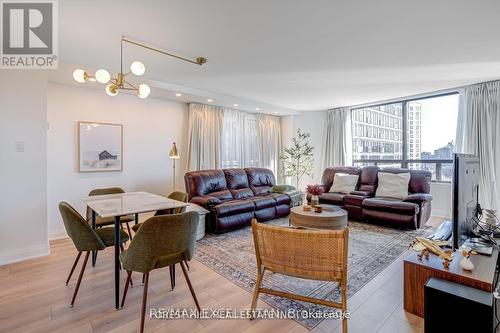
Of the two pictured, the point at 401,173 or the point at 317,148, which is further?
the point at 317,148

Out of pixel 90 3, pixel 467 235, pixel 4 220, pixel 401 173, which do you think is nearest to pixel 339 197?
pixel 401 173

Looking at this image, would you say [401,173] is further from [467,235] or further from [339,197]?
[467,235]

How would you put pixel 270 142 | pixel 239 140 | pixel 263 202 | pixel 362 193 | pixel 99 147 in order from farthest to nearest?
pixel 270 142 < pixel 239 140 < pixel 362 193 < pixel 263 202 < pixel 99 147

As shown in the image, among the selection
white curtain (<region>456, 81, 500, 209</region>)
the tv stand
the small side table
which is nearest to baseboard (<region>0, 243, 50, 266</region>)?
the small side table

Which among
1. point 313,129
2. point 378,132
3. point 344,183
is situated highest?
point 313,129

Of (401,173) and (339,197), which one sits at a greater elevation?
(401,173)

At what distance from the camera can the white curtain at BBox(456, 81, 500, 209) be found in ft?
13.4

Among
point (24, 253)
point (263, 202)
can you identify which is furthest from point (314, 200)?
point (24, 253)

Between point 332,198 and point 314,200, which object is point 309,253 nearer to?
point 314,200

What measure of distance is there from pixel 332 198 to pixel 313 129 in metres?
2.67

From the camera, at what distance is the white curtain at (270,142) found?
21.3 feet

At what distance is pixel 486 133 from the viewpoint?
416 cm

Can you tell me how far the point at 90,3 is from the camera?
76.5 inches

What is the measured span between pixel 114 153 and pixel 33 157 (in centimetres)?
125
